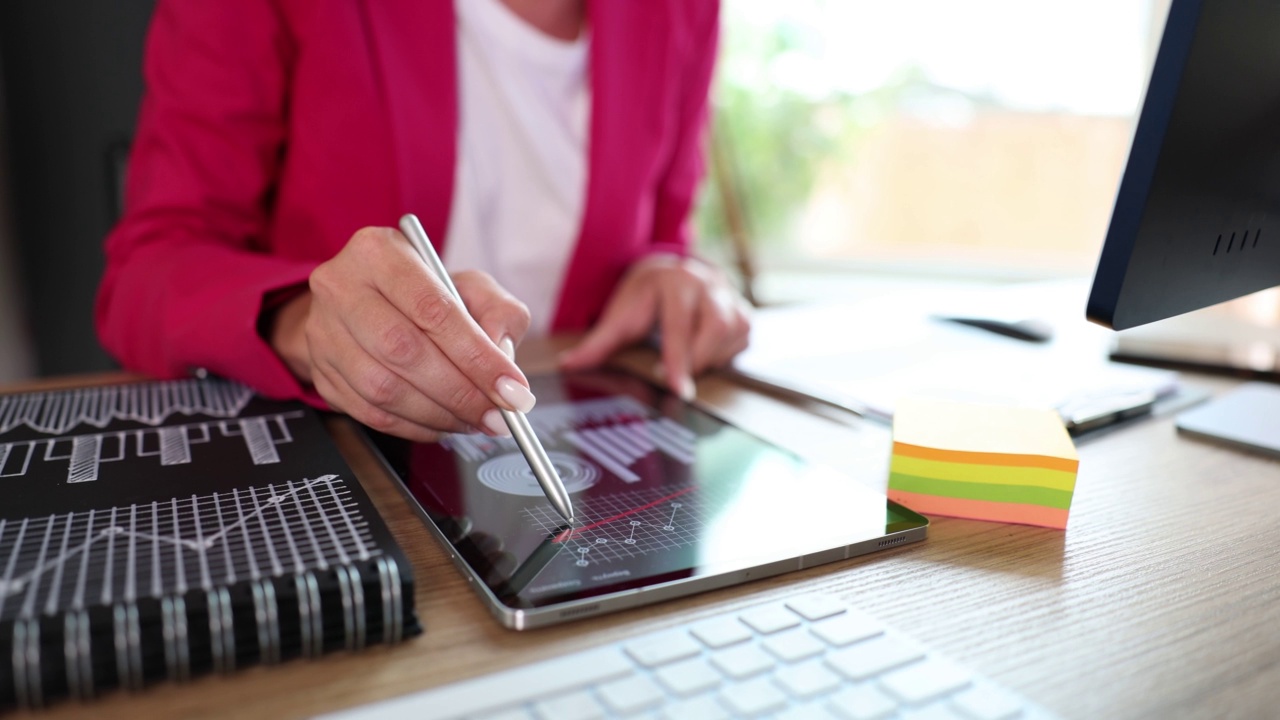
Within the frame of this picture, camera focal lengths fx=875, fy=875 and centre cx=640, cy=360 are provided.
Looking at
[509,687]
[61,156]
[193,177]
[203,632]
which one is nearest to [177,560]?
[203,632]

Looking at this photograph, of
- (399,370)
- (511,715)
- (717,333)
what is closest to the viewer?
(511,715)

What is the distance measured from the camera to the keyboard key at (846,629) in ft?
1.23

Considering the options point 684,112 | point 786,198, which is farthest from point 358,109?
point 786,198

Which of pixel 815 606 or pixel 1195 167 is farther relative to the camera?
pixel 1195 167

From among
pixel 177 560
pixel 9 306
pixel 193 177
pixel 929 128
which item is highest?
pixel 929 128

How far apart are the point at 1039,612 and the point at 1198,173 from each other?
31cm

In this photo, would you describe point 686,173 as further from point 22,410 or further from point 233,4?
point 22,410

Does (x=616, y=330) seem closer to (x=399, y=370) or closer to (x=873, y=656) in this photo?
(x=399, y=370)

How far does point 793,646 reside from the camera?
369 mm

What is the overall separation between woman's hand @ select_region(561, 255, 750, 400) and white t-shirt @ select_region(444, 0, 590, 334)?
0.17m

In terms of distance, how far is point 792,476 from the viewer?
56cm

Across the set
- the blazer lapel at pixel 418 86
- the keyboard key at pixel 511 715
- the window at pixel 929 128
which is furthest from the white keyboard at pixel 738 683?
the window at pixel 929 128

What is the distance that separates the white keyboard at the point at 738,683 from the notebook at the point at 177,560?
0.06m

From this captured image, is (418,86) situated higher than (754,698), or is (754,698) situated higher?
(418,86)
